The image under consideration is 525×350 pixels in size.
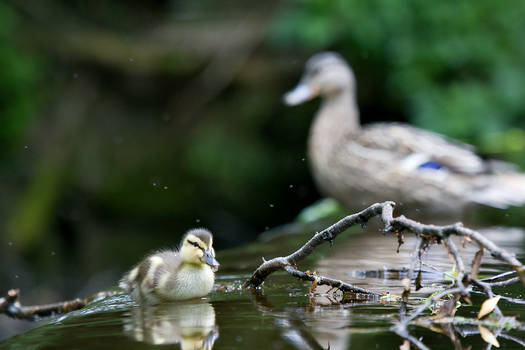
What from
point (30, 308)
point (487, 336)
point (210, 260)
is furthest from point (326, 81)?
point (487, 336)

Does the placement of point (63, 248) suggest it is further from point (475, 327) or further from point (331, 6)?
point (475, 327)

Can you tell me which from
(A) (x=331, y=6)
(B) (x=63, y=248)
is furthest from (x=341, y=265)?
(B) (x=63, y=248)

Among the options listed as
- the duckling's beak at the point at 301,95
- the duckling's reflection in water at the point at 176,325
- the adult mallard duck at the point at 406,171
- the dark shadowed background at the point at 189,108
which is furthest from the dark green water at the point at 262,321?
the dark shadowed background at the point at 189,108

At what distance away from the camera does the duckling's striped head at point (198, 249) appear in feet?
12.5

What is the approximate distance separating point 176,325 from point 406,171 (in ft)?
16.0

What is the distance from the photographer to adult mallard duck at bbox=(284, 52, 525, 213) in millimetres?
7281

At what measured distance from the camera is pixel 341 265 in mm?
4281

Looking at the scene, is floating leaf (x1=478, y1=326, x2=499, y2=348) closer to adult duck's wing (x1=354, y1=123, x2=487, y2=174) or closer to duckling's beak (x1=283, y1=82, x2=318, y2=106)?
adult duck's wing (x1=354, y1=123, x2=487, y2=174)

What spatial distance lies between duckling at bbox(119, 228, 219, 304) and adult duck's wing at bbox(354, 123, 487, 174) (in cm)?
384

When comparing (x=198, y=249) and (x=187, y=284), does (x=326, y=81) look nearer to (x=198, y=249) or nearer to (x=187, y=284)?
(x=198, y=249)

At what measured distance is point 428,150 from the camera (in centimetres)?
738

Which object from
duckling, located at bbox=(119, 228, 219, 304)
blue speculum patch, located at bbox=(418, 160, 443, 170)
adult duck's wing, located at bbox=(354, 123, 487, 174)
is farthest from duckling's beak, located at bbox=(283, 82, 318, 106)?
duckling, located at bbox=(119, 228, 219, 304)

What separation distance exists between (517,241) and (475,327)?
9.10 feet

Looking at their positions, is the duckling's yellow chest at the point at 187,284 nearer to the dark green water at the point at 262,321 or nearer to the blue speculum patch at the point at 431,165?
the dark green water at the point at 262,321
